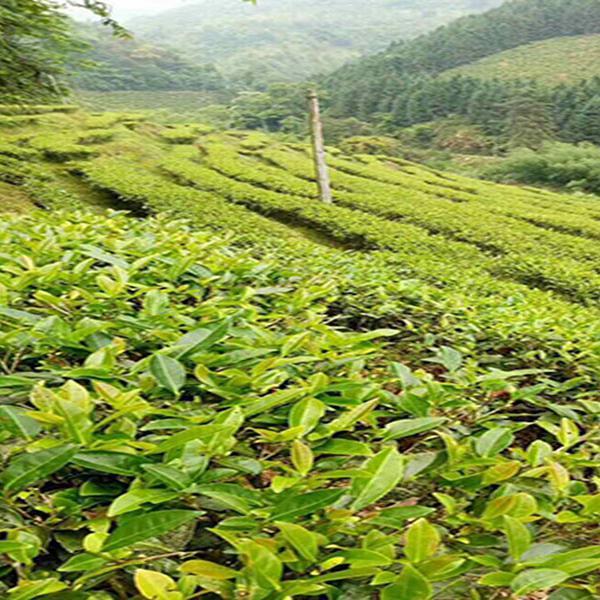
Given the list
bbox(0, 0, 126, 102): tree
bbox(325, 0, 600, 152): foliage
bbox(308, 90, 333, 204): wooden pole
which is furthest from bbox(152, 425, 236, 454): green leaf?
bbox(325, 0, 600, 152): foliage

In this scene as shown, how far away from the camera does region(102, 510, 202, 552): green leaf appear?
2.70 ft

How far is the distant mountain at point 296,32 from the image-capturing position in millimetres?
119062

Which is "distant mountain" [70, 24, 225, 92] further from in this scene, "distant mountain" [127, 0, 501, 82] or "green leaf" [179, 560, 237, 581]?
"green leaf" [179, 560, 237, 581]

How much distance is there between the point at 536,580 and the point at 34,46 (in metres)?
10.6

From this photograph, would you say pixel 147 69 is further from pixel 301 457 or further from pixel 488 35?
pixel 301 457

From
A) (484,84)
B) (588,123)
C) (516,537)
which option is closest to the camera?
(516,537)

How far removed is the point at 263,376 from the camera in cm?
125

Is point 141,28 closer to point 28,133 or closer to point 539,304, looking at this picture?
point 28,133

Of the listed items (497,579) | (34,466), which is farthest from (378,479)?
(34,466)

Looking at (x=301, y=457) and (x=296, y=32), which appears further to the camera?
(x=296, y=32)

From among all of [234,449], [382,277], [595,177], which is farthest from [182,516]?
[595,177]

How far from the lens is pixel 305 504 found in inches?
34.7

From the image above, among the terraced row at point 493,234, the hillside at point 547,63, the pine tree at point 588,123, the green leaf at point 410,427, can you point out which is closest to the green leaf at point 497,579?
the green leaf at point 410,427

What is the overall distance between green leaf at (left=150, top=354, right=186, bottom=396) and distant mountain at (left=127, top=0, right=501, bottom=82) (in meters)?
93.6
